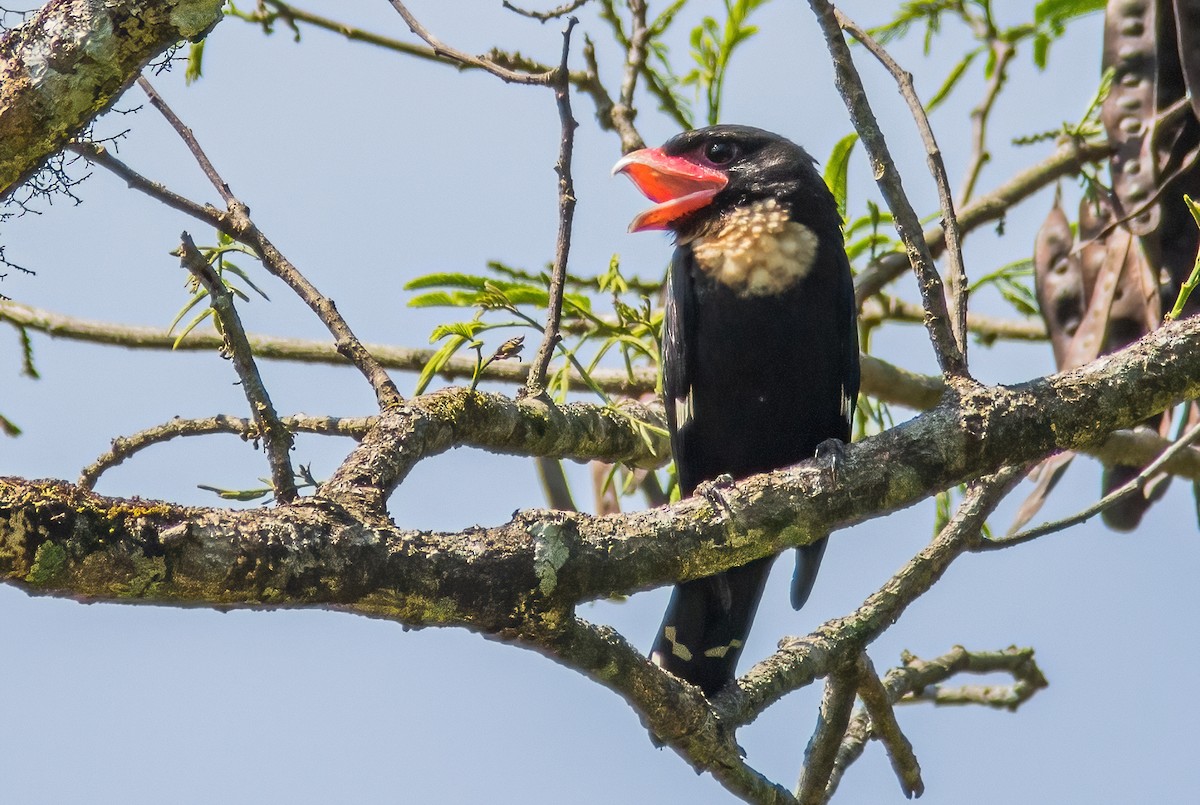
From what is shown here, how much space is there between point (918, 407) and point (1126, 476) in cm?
62

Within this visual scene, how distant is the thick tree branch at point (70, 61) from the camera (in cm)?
164

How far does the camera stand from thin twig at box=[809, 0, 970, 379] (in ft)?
8.04

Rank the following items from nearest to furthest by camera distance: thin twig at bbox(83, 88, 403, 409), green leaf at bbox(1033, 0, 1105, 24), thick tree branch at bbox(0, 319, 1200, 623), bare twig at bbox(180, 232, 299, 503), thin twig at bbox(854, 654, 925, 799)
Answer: thick tree branch at bbox(0, 319, 1200, 623) < bare twig at bbox(180, 232, 299, 503) < thin twig at bbox(83, 88, 403, 409) < thin twig at bbox(854, 654, 925, 799) < green leaf at bbox(1033, 0, 1105, 24)

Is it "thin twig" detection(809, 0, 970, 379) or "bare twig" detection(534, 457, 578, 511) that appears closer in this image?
"thin twig" detection(809, 0, 970, 379)

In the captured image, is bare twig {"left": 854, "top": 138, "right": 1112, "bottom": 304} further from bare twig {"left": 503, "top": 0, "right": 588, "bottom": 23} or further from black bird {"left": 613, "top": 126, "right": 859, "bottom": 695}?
bare twig {"left": 503, "top": 0, "right": 588, "bottom": 23}

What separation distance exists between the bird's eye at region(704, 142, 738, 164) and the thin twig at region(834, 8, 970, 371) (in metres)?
1.18

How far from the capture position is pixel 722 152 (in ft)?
12.5

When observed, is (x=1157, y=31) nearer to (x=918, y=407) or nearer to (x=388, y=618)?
(x=918, y=407)

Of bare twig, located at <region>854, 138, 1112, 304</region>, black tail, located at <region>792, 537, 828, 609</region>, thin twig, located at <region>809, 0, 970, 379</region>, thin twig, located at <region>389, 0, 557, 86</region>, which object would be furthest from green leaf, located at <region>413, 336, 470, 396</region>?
bare twig, located at <region>854, 138, 1112, 304</region>

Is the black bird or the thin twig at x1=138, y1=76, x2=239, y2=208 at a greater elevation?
the black bird

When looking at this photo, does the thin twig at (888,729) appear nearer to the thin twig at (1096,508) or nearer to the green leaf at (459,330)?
the thin twig at (1096,508)

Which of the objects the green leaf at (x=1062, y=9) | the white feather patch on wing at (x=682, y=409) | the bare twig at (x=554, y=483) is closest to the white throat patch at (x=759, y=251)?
the white feather patch on wing at (x=682, y=409)

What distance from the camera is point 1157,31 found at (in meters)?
3.76

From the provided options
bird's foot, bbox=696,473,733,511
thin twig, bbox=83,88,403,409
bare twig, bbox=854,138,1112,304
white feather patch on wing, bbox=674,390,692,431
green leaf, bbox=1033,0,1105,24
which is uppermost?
green leaf, bbox=1033,0,1105,24
